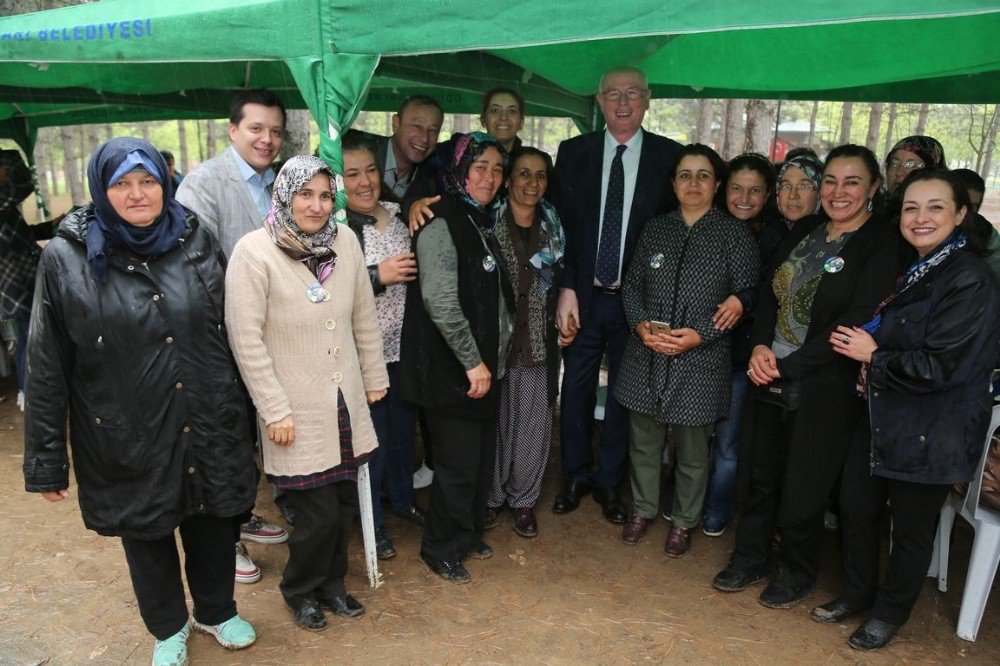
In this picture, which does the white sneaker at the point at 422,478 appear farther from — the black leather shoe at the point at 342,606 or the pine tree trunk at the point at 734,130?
the pine tree trunk at the point at 734,130

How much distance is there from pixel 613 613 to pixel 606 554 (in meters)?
0.51

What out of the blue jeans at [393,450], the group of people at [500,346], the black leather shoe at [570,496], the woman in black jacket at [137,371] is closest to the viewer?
the woman in black jacket at [137,371]

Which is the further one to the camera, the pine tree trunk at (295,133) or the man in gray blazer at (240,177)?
the pine tree trunk at (295,133)

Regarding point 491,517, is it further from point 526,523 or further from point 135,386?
point 135,386

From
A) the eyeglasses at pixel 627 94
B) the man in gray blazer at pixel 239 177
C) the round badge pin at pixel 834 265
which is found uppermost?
the eyeglasses at pixel 627 94

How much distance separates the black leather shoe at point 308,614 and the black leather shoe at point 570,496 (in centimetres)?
156

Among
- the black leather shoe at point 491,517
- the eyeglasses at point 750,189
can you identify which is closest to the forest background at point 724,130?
the eyeglasses at point 750,189

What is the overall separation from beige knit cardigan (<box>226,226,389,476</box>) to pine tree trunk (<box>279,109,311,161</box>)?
19.3ft

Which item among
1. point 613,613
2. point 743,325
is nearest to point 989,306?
point 743,325

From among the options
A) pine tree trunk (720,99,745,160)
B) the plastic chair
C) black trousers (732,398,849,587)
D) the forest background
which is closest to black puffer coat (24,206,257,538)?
black trousers (732,398,849,587)

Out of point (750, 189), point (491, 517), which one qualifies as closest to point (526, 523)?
point (491, 517)

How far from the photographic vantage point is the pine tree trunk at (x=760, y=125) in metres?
9.50

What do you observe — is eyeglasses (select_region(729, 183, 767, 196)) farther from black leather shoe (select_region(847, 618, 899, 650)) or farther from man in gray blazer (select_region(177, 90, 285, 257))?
man in gray blazer (select_region(177, 90, 285, 257))

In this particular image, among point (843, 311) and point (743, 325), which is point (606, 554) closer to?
point (743, 325)
